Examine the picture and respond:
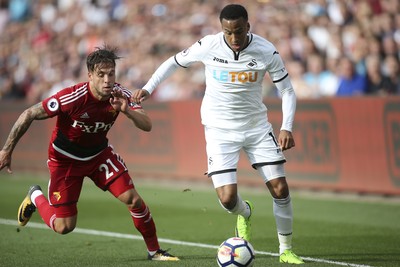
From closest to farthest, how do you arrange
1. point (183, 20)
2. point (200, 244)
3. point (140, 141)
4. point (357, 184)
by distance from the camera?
point (200, 244), point (357, 184), point (140, 141), point (183, 20)

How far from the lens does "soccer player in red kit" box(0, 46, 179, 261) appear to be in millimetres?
9117

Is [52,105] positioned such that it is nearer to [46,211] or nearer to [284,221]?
[46,211]

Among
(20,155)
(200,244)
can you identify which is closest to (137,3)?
(20,155)

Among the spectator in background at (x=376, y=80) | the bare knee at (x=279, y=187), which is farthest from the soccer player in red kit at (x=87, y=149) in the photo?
the spectator in background at (x=376, y=80)

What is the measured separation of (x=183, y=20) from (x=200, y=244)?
496 inches

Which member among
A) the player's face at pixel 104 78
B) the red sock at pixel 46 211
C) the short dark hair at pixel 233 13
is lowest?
the red sock at pixel 46 211

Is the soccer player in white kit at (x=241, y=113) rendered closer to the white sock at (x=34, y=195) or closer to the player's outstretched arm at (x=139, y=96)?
the player's outstretched arm at (x=139, y=96)

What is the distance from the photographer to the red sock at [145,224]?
9586 millimetres

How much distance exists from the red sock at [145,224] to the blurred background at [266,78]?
19.6 ft

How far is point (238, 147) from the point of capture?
945 cm

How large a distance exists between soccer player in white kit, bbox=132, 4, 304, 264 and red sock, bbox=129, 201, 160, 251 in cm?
89

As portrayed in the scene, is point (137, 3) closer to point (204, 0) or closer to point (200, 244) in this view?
point (204, 0)

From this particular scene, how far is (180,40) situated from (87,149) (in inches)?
495

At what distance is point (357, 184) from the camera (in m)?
15.1
